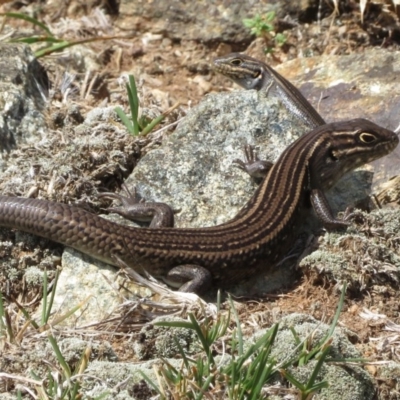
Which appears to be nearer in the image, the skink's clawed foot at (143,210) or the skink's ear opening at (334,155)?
the skink's clawed foot at (143,210)

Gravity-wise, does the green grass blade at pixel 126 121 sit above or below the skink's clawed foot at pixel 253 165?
above

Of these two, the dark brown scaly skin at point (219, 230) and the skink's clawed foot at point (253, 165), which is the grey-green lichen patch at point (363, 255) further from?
the skink's clawed foot at point (253, 165)

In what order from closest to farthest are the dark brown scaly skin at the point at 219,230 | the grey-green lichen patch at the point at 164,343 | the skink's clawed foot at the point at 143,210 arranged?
the grey-green lichen patch at the point at 164,343 < the dark brown scaly skin at the point at 219,230 < the skink's clawed foot at the point at 143,210

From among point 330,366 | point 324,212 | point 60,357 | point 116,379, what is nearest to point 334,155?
point 324,212

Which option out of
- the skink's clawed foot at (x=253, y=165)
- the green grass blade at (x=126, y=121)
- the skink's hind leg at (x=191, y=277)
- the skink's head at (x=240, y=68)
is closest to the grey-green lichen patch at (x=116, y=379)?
the skink's hind leg at (x=191, y=277)

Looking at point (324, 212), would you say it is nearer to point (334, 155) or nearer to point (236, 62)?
point (334, 155)

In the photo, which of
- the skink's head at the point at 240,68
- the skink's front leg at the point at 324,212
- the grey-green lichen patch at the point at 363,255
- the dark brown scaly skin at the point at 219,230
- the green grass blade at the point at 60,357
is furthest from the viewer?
the skink's head at the point at 240,68

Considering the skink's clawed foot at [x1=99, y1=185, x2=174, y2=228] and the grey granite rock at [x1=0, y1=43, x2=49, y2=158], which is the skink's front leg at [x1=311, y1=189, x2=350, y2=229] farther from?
the grey granite rock at [x1=0, y1=43, x2=49, y2=158]

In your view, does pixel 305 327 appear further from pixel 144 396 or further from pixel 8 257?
pixel 8 257
